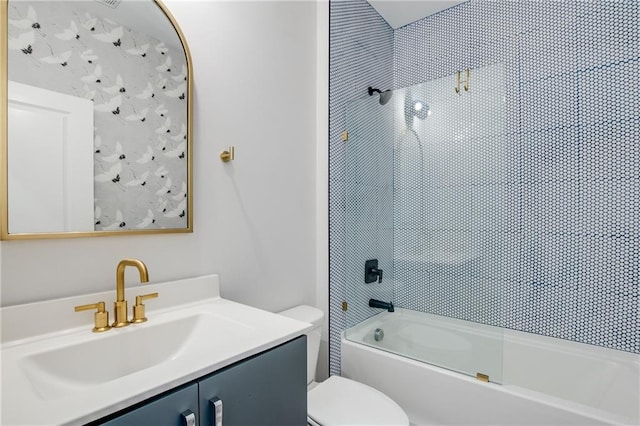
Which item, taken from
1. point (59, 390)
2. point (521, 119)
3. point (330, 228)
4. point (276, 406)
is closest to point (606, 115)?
point (521, 119)

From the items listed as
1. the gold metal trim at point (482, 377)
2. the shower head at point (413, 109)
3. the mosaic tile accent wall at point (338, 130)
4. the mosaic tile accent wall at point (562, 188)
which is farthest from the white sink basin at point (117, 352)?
the shower head at point (413, 109)

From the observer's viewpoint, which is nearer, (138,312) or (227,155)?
(138,312)

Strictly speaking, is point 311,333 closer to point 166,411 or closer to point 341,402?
point 341,402

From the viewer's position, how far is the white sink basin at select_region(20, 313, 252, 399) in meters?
0.77

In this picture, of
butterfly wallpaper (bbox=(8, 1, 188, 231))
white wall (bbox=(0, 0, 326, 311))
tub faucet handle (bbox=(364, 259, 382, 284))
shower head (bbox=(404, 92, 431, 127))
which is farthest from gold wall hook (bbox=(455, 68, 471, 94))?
butterfly wallpaper (bbox=(8, 1, 188, 231))

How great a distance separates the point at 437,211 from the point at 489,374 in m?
0.84

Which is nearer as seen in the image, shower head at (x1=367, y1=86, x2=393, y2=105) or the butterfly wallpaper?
the butterfly wallpaper

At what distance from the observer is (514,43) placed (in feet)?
6.45

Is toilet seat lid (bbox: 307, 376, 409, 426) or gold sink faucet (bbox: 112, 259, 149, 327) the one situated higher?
gold sink faucet (bbox: 112, 259, 149, 327)

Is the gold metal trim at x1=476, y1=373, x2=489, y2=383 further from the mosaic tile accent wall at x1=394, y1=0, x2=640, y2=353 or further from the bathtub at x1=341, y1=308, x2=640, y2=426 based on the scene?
the mosaic tile accent wall at x1=394, y1=0, x2=640, y2=353

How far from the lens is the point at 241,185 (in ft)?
4.67

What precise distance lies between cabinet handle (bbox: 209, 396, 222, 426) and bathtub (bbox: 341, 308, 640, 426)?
1117 millimetres

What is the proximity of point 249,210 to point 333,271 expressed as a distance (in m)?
0.64

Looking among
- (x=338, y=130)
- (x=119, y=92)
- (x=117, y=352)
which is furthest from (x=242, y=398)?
(x=338, y=130)
